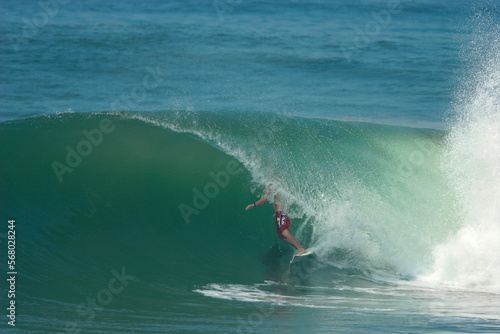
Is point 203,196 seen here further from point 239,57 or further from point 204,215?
point 239,57

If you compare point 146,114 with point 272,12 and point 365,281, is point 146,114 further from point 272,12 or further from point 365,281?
point 272,12

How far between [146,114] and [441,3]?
24.8 metres
